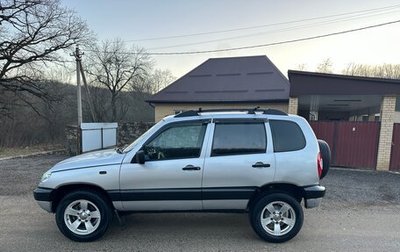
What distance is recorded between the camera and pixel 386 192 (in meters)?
6.96

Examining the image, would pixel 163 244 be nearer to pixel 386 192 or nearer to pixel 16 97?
pixel 386 192

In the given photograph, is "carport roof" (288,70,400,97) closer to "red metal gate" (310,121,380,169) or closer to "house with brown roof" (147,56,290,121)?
"red metal gate" (310,121,380,169)

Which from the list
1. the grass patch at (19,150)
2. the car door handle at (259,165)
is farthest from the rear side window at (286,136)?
the grass patch at (19,150)

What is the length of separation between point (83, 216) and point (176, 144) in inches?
68.6

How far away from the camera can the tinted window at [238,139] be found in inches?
161

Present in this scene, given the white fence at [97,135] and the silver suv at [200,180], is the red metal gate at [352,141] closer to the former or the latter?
the silver suv at [200,180]

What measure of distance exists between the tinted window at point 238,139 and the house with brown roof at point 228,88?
34.7 feet

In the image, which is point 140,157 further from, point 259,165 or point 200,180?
point 259,165

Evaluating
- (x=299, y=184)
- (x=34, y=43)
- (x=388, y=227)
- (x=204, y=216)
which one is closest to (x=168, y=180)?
(x=204, y=216)

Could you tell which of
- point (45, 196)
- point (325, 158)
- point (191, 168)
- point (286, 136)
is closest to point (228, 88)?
point (325, 158)

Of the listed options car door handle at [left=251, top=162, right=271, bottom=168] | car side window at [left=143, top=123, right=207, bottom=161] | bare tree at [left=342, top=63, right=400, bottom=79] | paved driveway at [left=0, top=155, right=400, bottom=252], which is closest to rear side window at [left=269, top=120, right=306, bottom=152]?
car door handle at [left=251, top=162, right=271, bottom=168]

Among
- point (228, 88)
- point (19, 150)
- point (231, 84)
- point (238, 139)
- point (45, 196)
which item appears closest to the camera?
point (45, 196)

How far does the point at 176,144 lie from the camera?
4.13 m

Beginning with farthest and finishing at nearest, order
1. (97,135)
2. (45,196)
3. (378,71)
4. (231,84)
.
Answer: (378,71), (231,84), (97,135), (45,196)
